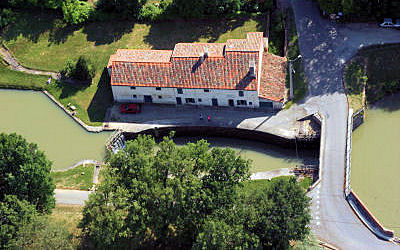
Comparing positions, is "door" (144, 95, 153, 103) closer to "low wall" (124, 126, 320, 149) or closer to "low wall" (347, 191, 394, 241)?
"low wall" (124, 126, 320, 149)

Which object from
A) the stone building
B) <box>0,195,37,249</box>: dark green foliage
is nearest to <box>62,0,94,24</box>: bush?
the stone building

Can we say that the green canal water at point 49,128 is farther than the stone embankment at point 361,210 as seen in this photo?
Yes

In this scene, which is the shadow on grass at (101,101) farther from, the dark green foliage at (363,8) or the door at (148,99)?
the dark green foliage at (363,8)

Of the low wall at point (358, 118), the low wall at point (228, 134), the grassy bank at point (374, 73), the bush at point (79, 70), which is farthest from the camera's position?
the bush at point (79, 70)

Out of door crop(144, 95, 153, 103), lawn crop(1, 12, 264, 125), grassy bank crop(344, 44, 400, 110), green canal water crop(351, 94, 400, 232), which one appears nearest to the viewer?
green canal water crop(351, 94, 400, 232)

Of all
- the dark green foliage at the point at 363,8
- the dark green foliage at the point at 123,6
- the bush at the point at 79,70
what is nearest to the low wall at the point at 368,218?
the dark green foliage at the point at 363,8

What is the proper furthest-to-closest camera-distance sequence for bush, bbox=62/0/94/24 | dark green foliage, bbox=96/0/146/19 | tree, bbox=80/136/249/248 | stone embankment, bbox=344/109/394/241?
bush, bbox=62/0/94/24, dark green foliage, bbox=96/0/146/19, stone embankment, bbox=344/109/394/241, tree, bbox=80/136/249/248

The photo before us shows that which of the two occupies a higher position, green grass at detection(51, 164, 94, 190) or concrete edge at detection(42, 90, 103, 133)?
concrete edge at detection(42, 90, 103, 133)
